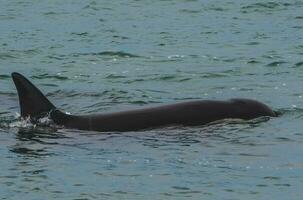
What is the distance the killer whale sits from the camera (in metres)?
12.9

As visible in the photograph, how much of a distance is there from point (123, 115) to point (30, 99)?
1.23 metres

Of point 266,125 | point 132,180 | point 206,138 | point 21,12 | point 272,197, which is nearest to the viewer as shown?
point 272,197

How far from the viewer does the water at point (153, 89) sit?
Answer: 34.4 feet

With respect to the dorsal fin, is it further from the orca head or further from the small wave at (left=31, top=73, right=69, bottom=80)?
the small wave at (left=31, top=73, right=69, bottom=80)

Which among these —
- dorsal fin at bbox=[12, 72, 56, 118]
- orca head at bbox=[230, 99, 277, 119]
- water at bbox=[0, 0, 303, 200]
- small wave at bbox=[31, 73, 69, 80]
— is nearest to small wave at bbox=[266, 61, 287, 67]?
water at bbox=[0, 0, 303, 200]

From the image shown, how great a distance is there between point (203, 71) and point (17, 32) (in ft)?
28.9

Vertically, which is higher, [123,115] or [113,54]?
[113,54]

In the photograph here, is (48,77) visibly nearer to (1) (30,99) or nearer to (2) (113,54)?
(2) (113,54)

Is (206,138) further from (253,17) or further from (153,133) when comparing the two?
(253,17)

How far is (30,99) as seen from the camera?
1296cm

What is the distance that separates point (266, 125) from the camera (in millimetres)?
13391

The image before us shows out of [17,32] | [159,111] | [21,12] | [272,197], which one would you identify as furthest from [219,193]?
[21,12]

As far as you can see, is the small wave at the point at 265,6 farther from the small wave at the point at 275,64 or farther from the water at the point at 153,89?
the small wave at the point at 275,64

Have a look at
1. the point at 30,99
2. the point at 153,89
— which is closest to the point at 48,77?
the point at 153,89
